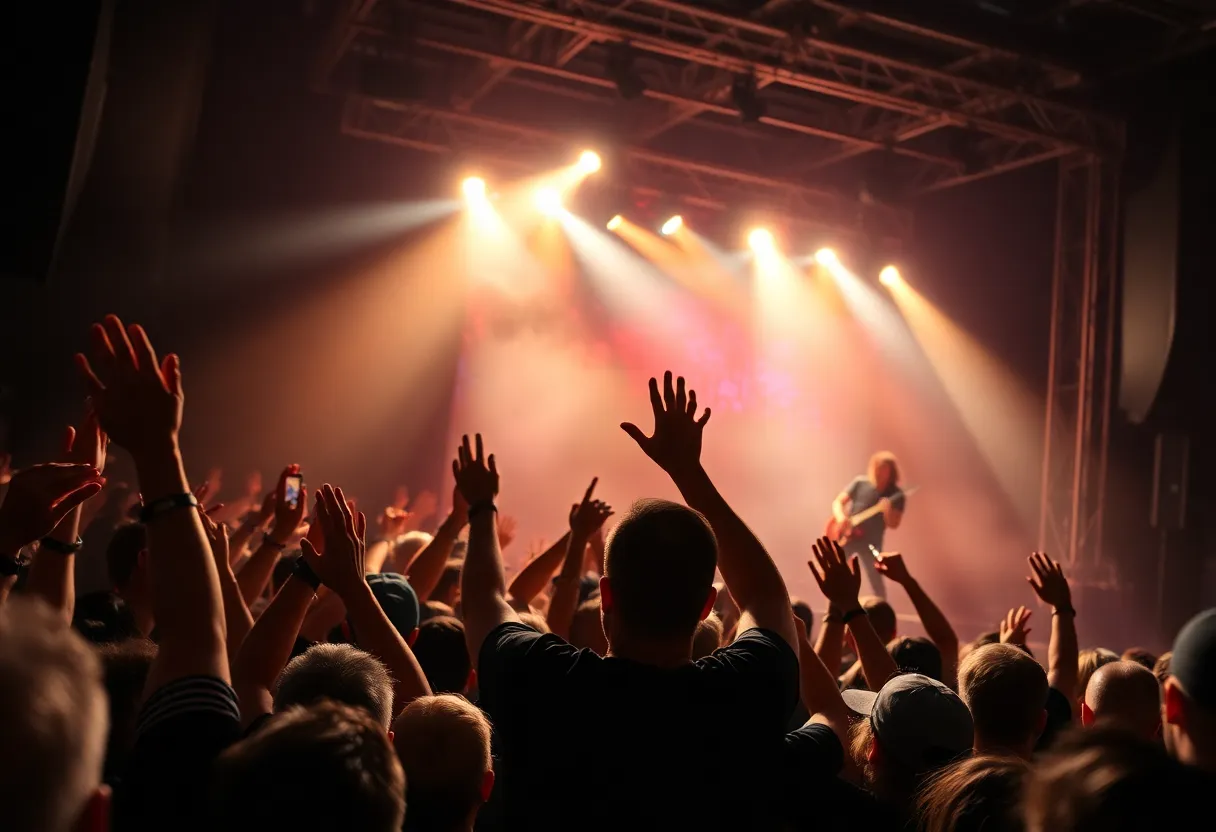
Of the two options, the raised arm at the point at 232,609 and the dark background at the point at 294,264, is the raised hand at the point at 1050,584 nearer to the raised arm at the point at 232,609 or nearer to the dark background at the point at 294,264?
the raised arm at the point at 232,609

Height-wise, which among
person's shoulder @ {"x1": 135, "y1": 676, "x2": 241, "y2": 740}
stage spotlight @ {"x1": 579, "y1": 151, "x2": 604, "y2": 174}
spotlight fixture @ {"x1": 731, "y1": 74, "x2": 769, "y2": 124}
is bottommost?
person's shoulder @ {"x1": 135, "y1": 676, "x2": 241, "y2": 740}

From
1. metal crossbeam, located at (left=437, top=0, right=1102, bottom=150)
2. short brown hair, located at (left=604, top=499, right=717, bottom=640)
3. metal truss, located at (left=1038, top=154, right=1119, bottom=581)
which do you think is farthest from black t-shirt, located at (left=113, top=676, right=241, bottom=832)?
metal truss, located at (left=1038, top=154, right=1119, bottom=581)

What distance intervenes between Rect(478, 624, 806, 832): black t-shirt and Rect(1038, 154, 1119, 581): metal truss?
33.3 ft

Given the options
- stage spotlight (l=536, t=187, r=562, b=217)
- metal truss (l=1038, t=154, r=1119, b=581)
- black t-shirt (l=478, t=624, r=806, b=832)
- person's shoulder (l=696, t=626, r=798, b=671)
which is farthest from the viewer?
stage spotlight (l=536, t=187, r=562, b=217)

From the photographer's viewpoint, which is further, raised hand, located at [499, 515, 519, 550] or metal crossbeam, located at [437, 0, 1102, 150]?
A: metal crossbeam, located at [437, 0, 1102, 150]

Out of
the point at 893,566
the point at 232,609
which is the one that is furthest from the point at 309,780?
the point at 893,566

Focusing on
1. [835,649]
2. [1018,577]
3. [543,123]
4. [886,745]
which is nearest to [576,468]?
[543,123]

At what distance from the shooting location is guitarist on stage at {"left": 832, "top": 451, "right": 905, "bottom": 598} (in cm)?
984

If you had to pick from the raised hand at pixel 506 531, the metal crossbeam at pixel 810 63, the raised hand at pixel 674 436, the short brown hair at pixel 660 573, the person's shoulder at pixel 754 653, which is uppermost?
the metal crossbeam at pixel 810 63

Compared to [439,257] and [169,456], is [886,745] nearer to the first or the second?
[169,456]

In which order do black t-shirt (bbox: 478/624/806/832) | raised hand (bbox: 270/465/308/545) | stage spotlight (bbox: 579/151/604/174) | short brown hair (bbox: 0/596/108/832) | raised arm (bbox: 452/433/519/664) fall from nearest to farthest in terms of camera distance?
short brown hair (bbox: 0/596/108/832)
black t-shirt (bbox: 478/624/806/832)
raised arm (bbox: 452/433/519/664)
raised hand (bbox: 270/465/308/545)
stage spotlight (bbox: 579/151/604/174)

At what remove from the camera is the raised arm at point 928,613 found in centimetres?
369

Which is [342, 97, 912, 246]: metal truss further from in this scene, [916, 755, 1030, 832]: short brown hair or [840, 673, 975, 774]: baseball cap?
[916, 755, 1030, 832]: short brown hair

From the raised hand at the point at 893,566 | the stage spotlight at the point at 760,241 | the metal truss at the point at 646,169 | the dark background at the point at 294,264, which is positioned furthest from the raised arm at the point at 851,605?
the stage spotlight at the point at 760,241
